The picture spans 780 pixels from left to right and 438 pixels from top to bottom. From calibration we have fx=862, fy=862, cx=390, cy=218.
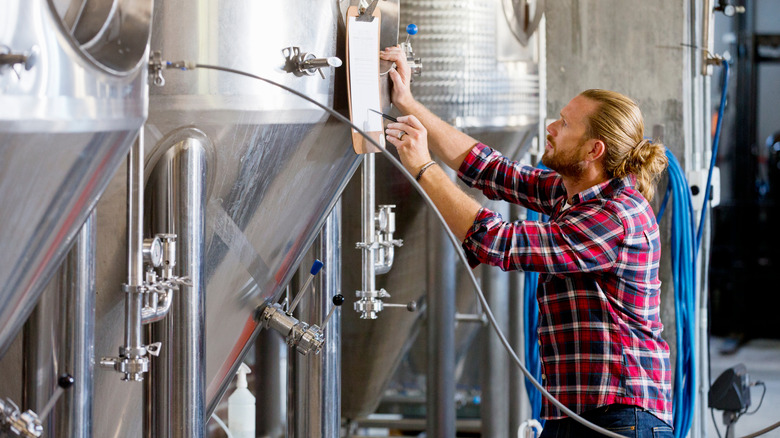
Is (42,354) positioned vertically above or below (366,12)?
below

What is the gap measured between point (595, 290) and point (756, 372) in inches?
154

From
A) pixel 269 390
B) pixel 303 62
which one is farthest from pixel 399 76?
pixel 269 390

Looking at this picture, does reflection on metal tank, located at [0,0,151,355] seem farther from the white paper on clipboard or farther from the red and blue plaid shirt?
the red and blue plaid shirt

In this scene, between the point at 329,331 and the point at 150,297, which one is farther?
the point at 329,331

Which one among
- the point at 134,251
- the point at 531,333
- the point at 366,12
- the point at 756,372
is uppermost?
the point at 366,12

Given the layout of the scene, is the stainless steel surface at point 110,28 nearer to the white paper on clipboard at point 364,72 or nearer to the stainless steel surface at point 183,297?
the stainless steel surface at point 183,297

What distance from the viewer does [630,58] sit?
2879 mm

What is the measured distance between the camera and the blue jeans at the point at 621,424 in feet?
5.31

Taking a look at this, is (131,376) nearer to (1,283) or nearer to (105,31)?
(1,283)

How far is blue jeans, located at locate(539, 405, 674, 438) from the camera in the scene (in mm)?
1617

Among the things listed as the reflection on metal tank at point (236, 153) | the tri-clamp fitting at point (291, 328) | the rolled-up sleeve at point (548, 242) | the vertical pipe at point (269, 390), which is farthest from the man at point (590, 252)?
the vertical pipe at point (269, 390)

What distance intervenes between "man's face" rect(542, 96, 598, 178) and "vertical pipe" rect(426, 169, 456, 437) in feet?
3.00

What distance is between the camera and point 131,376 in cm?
120

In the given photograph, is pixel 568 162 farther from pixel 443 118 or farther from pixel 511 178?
pixel 443 118
